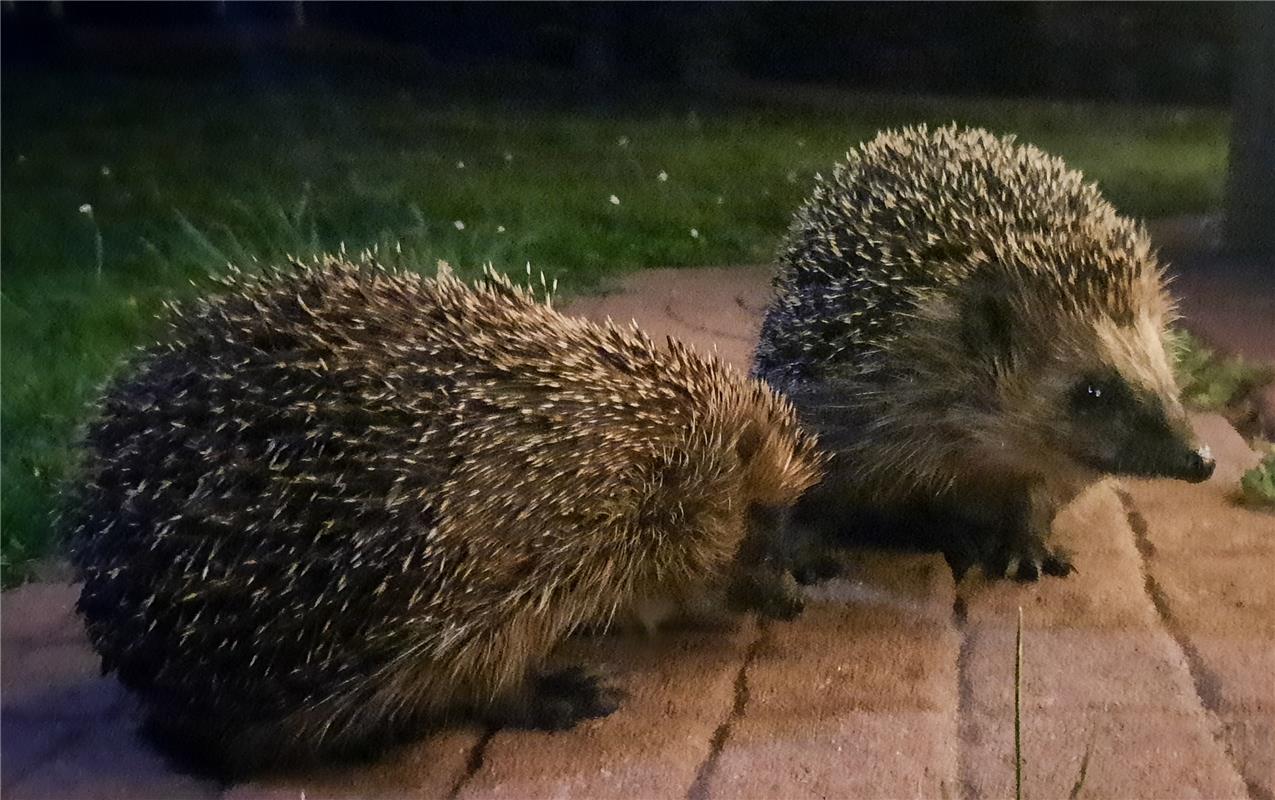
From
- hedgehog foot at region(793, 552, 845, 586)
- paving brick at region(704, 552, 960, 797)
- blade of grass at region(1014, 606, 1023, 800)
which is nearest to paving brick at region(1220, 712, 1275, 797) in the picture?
blade of grass at region(1014, 606, 1023, 800)

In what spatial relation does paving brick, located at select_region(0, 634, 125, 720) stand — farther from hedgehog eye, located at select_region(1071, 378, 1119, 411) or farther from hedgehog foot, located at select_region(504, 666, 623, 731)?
hedgehog eye, located at select_region(1071, 378, 1119, 411)

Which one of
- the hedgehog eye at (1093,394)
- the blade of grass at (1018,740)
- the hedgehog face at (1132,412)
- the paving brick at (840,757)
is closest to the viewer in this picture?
the blade of grass at (1018,740)

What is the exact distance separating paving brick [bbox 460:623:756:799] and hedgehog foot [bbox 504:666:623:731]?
0.02 m

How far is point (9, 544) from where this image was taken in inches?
114

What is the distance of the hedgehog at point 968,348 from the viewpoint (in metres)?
2.44

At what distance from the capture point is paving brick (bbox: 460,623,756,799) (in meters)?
2.04

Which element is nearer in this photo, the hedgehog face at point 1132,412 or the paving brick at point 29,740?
the paving brick at point 29,740

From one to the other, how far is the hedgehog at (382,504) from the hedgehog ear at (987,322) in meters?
0.51

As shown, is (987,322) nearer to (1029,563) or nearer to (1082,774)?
(1029,563)

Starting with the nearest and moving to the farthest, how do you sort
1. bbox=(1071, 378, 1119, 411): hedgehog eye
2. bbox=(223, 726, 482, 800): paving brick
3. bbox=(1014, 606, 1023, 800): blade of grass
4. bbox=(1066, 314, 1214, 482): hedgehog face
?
1. bbox=(1014, 606, 1023, 800): blade of grass
2. bbox=(223, 726, 482, 800): paving brick
3. bbox=(1066, 314, 1214, 482): hedgehog face
4. bbox=(1071, 378, 1119, 411): hedgehog eye

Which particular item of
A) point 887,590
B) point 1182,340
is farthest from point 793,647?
point 1182,340

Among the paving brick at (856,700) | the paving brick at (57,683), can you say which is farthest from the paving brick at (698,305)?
the paving brick at (57,683)

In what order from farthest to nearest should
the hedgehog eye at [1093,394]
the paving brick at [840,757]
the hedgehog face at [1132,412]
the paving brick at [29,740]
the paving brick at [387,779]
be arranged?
the hedgehog eye at [1093,394], the hedgehog face at [1132,412], the paving brick at [29,740], the paving brick at [387,779], the paving brick at [840,757]

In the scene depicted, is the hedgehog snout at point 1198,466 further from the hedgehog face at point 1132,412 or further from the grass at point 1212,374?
the grass at point 1212,374
